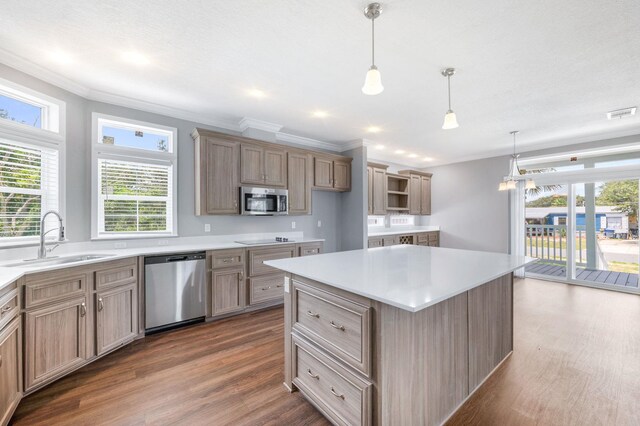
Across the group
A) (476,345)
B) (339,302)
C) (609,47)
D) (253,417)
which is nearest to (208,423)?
(253,417)

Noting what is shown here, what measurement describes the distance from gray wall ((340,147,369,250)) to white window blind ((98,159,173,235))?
302cm

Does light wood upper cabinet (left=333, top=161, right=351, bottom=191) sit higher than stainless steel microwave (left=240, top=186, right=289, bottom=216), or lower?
higher

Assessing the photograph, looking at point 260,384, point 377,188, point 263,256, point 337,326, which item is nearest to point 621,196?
point 377,188

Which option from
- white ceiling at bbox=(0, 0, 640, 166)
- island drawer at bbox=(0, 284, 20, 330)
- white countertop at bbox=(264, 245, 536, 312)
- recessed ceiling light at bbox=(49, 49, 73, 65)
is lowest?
island drawer at bbox=(0, 284, 20, 330)

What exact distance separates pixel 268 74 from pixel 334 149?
281cm

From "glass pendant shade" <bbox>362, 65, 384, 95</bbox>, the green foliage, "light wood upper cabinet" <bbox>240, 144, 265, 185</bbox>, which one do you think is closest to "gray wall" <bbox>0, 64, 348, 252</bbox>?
"light wood upper cabinet" <bbox>240, 144, 265, 185</bbox>

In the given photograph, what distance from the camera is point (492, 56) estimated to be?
7.71 feet

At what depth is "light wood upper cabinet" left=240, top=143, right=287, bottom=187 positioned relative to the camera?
3893 mm

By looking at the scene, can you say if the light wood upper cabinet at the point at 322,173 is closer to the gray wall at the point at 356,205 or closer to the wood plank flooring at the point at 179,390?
the gray wall at the point at 356,205

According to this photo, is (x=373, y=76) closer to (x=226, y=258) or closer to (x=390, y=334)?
(x=390, y=334)

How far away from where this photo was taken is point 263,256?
3.76 meters

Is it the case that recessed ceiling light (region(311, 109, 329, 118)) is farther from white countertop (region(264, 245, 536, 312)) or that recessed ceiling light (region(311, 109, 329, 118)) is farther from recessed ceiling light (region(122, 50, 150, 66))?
white countertop (region(264, 245, 536, 312))

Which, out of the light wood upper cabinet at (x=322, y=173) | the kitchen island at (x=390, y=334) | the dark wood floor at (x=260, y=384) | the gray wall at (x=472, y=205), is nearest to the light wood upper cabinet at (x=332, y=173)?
the light wood upper cabinet at (x=322, y=173)

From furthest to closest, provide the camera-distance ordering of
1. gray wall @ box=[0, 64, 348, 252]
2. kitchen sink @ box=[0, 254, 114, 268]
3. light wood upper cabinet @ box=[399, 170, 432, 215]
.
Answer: light wood upper cabinet @ box=[399, 170, 432, 215]
gray wall @ box=[0, 64, 348, 252]
kitchen sink @ box=[0, 254, 114, 268]
